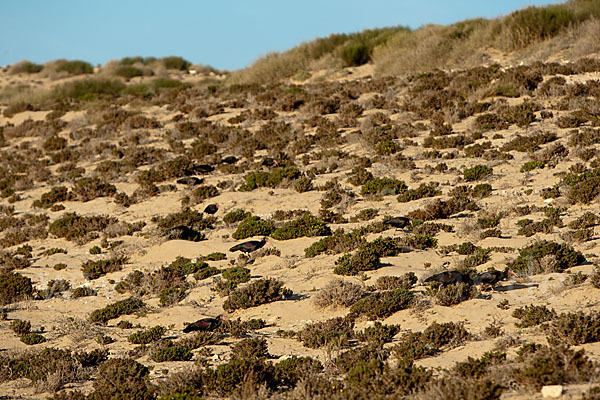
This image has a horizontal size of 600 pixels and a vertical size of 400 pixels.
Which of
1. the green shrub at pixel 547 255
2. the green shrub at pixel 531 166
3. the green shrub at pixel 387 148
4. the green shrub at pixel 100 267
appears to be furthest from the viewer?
the green shrub at pixel 387 148

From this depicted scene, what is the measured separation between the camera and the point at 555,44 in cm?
2712

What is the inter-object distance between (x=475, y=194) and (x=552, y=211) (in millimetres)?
2504

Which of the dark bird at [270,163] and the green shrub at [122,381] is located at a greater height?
the dark bird at [270,163]

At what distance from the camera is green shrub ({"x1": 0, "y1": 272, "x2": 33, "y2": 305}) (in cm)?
1300

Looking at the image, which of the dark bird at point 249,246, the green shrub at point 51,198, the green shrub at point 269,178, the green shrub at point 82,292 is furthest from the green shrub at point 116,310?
the green shrub at point 51,198

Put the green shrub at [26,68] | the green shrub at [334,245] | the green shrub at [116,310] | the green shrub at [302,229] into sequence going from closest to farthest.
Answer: the green shrub at [116,310]
the green shrub at [334,245]
the green shrub at [302,229]
the green shrub at [26,68]

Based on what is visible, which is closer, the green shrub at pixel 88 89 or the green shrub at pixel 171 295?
the green shrub at pixel 171 295

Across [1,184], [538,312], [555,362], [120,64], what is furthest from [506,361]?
[120,64]

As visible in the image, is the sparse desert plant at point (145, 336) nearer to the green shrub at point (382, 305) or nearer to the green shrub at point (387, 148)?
the green shrub at point (382, 305)

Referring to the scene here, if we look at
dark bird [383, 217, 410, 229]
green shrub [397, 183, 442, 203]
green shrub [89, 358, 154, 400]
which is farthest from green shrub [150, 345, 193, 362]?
green shrub [397, 183, 442, 203]

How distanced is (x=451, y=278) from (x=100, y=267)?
8430 mm

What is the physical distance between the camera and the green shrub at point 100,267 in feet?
46.4

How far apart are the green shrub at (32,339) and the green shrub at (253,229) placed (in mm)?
5816

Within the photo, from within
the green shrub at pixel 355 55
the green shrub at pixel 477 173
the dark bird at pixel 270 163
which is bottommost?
the green shrub at pixel 477 173
